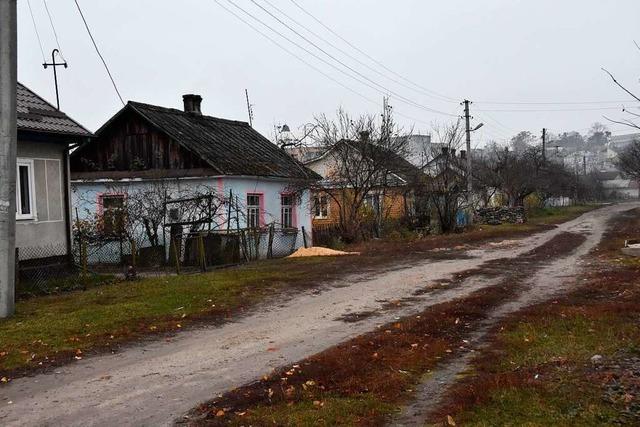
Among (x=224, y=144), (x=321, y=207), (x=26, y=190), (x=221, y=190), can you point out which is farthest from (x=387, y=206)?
(x=26, y=190)

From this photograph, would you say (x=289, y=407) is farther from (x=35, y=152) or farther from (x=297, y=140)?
(x=297, y=140)

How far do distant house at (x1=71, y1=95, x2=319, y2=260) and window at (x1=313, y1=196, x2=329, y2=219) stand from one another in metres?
1.66

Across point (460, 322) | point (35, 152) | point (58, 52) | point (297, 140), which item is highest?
point (58, 52)

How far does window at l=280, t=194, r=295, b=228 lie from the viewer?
25.8 metres

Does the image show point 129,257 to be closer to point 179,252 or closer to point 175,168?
point 179,252

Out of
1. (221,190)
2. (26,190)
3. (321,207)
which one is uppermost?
(221,190)

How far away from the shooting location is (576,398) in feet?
16.3

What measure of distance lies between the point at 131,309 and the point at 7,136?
11.8ft

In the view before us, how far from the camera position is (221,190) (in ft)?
71.4

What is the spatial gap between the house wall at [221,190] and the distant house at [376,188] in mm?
1795

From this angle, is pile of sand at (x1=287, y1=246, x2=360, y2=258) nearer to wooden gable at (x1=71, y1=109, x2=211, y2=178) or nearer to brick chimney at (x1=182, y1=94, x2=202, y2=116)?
wooden gable at (x1=71, y1=109, x2=211, y2=178)

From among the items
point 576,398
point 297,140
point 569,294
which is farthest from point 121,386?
point 297,140

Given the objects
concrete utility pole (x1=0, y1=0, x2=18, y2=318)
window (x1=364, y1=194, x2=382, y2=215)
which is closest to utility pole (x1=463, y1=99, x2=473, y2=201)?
window (x1=364, y1=194, x2=382, y2=215)

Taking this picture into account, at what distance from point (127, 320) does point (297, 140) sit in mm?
22034
